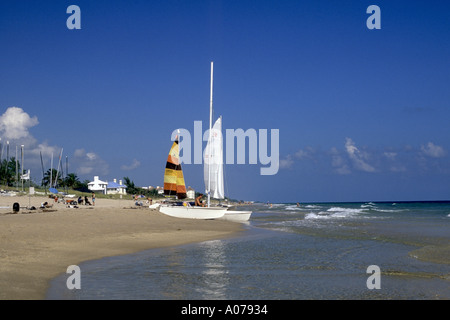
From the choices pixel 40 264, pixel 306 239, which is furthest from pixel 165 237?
pixel 40 264

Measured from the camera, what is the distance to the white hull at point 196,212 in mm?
35469

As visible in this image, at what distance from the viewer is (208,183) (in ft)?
132

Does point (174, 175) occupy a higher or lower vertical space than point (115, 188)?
higher

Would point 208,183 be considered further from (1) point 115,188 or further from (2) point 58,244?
(1) point 115,188

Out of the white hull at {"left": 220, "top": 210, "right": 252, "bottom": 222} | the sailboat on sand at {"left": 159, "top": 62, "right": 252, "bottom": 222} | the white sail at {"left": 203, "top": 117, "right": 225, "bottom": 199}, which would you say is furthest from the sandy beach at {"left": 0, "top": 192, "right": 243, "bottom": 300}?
the white sail at {"left": 203, "top": 117, "right": 225, "bottom": 199}

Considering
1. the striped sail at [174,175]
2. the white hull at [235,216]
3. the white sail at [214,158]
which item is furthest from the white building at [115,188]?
the white hull at [235,216]

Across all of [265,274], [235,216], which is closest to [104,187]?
[235,216]

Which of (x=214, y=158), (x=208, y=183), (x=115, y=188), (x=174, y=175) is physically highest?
(x=214, y=158)

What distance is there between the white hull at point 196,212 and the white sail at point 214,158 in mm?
4844

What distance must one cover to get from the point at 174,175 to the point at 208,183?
814 centimetres

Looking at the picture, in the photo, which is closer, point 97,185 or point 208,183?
point 208,183
